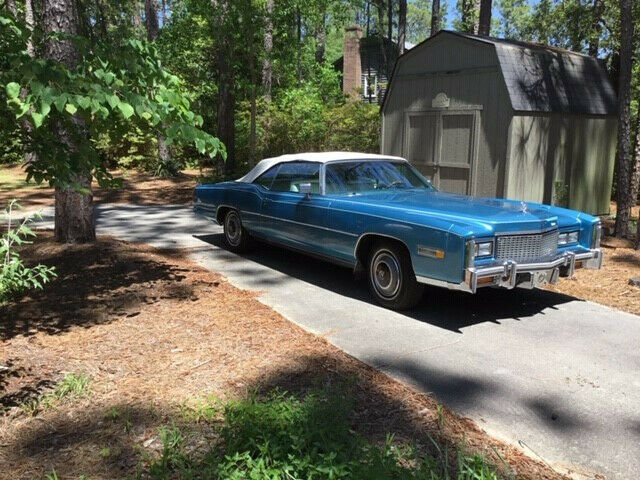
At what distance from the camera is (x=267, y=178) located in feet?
24.3

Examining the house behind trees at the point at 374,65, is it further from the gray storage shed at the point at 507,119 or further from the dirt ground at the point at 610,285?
the dirt ground at the point at 610,285

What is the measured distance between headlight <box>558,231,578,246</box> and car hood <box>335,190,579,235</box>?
0.10 m

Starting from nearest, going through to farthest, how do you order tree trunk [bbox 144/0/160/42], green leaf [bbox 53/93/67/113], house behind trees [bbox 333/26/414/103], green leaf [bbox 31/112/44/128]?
1. green leaf [bbox 31/112/44/128]
2. green leaf [bbox 53/93/67/113]
3. tree trunk [bbox 144/0/160/42]
4. house behind trees [bbox 333/26/414/103]

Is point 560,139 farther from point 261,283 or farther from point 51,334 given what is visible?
point 51,334

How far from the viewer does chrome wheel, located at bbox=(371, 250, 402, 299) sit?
5.39 metres

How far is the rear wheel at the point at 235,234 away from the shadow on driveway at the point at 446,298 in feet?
0.83

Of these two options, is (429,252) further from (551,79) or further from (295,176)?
(551,79)

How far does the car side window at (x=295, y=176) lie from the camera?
21.5ft

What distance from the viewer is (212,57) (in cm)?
2244

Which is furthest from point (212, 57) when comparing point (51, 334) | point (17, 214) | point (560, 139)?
point (51, 334)

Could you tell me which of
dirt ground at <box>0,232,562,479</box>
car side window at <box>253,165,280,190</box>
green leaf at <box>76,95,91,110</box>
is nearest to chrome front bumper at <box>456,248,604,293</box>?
dirt ground at <box>0,232,562,479</box>

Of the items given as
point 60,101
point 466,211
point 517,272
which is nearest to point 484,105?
point 466,211

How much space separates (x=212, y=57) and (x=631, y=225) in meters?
17.0

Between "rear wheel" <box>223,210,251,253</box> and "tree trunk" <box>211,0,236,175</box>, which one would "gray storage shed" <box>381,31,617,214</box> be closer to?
"rear wheel" <box>223,210,251,253</box>
